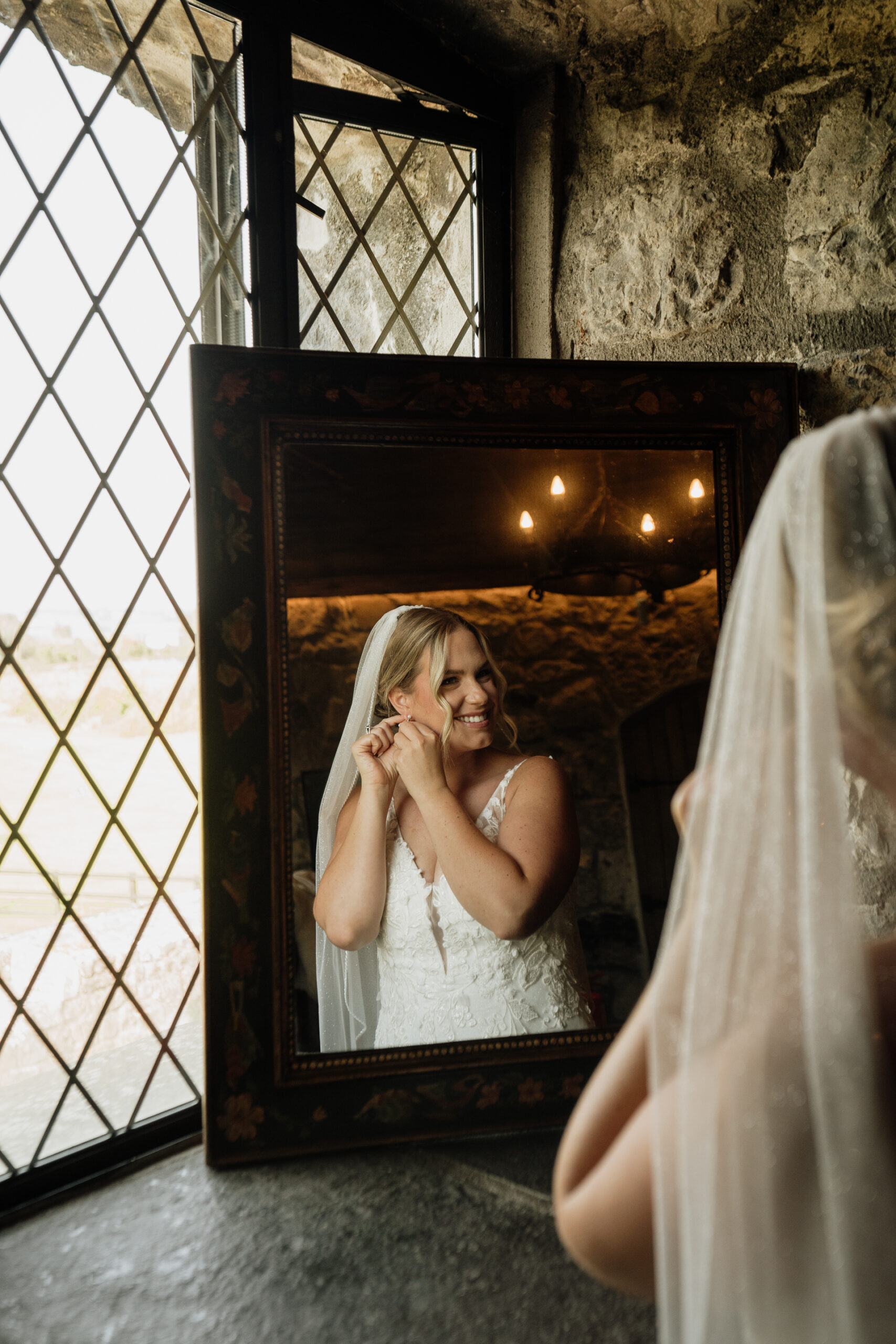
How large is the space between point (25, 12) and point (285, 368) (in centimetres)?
72

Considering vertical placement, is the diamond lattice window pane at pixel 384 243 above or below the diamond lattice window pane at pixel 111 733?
above

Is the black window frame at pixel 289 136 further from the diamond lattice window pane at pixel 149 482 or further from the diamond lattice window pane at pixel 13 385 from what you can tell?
the diamond lattice window pane at pixel 13 385

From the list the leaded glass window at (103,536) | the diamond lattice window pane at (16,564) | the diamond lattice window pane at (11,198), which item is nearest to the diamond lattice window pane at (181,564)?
the leaded glass window at (103,536)

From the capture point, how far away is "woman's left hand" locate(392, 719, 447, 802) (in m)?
Answer: 1.71

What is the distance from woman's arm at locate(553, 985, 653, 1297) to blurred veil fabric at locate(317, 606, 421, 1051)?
0.88 metres

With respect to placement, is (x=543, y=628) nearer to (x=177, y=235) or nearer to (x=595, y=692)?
(x=595, y=692)

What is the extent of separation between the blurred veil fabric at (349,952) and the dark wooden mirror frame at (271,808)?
49 mm

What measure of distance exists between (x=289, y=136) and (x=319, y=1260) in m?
2.09

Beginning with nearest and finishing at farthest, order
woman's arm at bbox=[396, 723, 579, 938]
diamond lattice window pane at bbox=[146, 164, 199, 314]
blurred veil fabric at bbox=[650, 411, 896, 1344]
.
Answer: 1. blurred veil fabric at bbox=[650, 411, 896, 1344]
2. woman's arm at bbox=[396, 723, 579, 938]
3. diamond lattice window pane at bbox=[146, 164, 199, 314]

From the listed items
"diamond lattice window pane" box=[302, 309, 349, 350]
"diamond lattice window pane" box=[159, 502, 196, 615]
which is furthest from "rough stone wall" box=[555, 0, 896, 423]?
"diamond lattice window pane" box=[159, 502, 196, 615]

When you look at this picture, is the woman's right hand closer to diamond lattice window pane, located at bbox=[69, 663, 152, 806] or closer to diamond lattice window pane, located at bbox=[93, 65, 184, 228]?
diamond lattice window pane, located at bbox=[69, 663, 152, 806]

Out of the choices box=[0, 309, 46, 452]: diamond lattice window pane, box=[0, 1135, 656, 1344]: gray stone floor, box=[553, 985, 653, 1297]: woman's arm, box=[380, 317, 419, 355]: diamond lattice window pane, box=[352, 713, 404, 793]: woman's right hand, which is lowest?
box=[0, 1135, 656, 1344]: gray stone floor

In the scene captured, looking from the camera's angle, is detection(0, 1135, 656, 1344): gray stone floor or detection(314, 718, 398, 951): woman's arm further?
detection(314, 718, 398, 951): woman's arm

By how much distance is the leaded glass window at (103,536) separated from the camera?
160 centimetres
